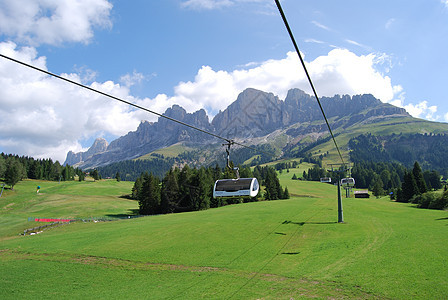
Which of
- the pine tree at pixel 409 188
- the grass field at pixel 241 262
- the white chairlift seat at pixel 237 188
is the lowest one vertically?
the grass field at pixel 241 262

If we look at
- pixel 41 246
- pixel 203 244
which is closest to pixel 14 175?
pixel 41 246

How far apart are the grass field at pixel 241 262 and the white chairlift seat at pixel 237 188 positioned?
749 cm

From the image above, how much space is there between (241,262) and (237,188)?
9.09 meters

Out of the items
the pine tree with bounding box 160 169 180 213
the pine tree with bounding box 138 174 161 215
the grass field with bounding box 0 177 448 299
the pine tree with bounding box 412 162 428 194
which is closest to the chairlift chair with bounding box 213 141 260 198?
the grass field with bounding box 0 177 448 299

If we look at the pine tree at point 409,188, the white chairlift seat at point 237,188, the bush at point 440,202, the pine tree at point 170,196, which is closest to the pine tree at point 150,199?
the pine tree at point 170,196

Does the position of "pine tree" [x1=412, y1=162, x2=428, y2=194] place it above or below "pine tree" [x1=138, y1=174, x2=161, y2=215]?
above

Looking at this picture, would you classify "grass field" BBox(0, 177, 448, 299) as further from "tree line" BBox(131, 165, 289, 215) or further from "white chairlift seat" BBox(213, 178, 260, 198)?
"tree line" BBox(131, 165, 289, 215)

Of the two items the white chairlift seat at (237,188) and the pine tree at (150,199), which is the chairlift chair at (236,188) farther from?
the pine tree at (150,199)

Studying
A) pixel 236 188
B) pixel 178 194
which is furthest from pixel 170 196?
pixel 236 188

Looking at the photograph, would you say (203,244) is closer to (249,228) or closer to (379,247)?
(249,228)

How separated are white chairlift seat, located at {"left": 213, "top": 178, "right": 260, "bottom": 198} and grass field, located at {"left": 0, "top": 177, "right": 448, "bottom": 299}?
24.6ft

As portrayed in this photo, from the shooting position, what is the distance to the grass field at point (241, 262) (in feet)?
69.0

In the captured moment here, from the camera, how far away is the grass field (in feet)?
69.0

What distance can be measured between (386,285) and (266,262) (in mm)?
11659
